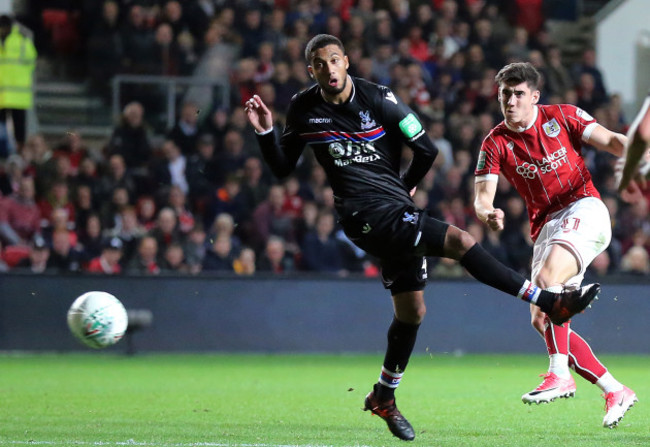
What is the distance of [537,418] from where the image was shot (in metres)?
7.86

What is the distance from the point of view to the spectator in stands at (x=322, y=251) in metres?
14.9

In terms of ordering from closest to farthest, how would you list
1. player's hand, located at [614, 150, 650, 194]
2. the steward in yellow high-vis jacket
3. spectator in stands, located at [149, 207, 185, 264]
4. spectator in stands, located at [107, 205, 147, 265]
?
player's hand, located at [614, 150, 650, 194] < spectator in stands, located at [107, 205, 147, 265] < spectator in stands, located at [149, 207, 185, 264] < the steward in yellow high-vis jacket

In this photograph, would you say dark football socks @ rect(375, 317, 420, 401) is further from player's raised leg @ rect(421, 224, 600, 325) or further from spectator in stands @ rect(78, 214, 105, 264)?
spectator in stands @ rect(78, 214, 105, 264)

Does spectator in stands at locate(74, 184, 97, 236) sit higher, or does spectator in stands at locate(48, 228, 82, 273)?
spectator in stands at locate(74, 184, 97, 236)

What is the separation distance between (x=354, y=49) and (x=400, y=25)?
162 centimetres

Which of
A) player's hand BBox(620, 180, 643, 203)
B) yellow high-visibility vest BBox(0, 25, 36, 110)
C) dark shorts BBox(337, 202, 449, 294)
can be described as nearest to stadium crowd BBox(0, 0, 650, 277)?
yellow high-visibility vest BBox(0, 25, 36, 110)

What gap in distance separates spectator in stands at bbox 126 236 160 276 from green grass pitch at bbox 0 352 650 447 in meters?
1.10

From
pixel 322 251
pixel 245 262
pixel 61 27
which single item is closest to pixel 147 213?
pixel 245 262

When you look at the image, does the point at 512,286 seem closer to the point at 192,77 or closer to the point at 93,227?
the point at 93,227

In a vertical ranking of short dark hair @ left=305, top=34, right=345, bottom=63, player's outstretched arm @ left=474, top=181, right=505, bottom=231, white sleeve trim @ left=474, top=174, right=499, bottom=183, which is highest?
short dark hair @ left=305, top=34, right=345, bottom=63

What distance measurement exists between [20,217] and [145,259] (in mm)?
1770

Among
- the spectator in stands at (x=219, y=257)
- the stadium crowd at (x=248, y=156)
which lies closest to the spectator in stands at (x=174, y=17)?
the stadium crowd at (x=248, y=156)

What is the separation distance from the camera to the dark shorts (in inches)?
265

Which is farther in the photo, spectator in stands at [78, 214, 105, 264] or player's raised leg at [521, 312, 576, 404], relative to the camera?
spectator in stands at [78, 214, 105, 264]
